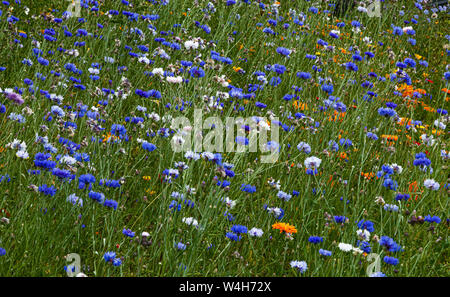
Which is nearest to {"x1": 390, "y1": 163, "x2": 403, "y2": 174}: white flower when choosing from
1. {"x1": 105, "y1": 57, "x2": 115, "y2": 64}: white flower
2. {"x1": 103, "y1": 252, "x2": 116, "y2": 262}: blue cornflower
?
{"x1": 103, "y1": 252, "x2": 116, "y2": 262}: blue cornflower

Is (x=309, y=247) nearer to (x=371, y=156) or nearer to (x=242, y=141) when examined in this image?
(x=242, y=141)

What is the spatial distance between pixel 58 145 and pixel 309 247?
4.62 ft

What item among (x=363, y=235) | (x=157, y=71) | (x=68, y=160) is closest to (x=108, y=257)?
(x=68, y=160)

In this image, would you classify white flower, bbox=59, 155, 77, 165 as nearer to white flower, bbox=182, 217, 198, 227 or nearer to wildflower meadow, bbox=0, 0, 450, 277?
wildflower meadow, bbox=0, 0, 450, 277

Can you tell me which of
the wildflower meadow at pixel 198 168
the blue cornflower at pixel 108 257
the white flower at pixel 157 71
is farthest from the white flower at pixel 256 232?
the white flower at pixel 157 71

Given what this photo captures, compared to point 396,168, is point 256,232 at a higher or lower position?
lower

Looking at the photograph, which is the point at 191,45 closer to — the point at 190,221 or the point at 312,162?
the point at 312,162

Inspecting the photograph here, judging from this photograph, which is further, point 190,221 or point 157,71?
point 157,71

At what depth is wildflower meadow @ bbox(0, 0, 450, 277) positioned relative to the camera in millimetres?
2068

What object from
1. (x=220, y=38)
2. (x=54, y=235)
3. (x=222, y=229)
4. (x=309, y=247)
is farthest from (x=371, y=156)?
(x=54, y=235)

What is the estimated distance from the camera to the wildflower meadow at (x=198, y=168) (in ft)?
6.79

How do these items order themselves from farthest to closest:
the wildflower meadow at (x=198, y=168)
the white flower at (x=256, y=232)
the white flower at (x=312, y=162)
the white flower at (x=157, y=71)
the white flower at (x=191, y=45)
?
the white flower at (x=191, y=45) < the white flower at (x=157, y=71) < the white flower at (x=312, y=162) < the white flower at (x=256, y=232) < the wildflower meadow at (x=198, y=168)

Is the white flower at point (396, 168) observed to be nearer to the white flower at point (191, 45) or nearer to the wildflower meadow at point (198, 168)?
the wildflower meadow at point (198, 168)

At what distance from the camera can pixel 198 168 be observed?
2.88 m
